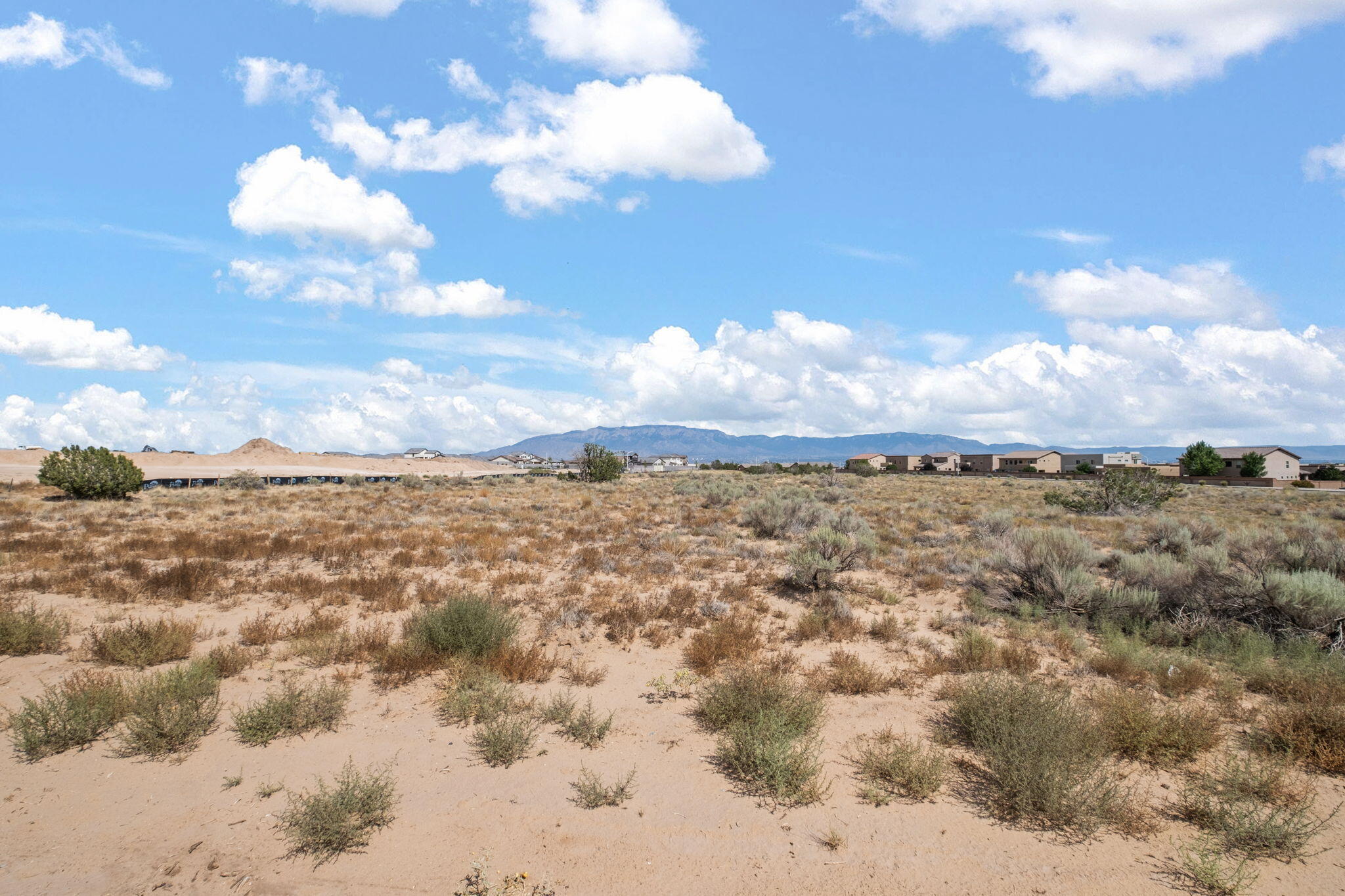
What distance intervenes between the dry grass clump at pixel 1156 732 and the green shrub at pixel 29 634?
12027 millimetres

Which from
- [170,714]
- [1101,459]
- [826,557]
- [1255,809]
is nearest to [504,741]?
[170,714]

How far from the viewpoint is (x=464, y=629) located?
8.07 m

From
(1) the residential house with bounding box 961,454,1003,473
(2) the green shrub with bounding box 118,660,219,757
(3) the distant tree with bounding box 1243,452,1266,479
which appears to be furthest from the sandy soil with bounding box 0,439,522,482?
(3) the distant tree with bounding box 1243,452,1266,479

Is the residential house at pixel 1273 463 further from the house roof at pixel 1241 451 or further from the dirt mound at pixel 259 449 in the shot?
the dirt mound at pixel 259 449

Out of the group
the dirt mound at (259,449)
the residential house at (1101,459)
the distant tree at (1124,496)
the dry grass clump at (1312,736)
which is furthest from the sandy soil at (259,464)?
the residential house at (1101,459)

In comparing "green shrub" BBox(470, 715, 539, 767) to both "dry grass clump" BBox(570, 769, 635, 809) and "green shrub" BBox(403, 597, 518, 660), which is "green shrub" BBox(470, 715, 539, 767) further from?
"green shrub" BBox(403, 597, 518, 660)

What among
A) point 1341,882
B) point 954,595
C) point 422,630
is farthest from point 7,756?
point 954,595

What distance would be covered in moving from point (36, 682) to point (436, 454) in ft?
503

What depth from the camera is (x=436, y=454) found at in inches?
5979

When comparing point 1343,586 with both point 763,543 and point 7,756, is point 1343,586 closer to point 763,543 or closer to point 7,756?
point 763,543

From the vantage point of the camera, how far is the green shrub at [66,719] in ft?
18.2

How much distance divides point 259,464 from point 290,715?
335ft

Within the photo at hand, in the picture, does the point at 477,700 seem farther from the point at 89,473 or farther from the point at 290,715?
the point at 89,473

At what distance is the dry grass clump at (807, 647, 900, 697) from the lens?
23.5 ft
